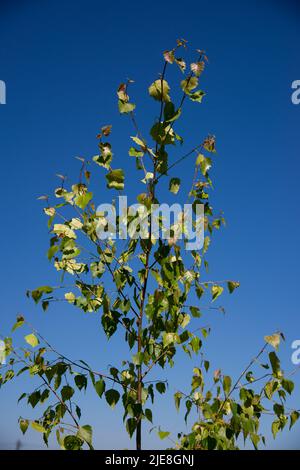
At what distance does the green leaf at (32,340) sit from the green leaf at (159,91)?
1.63 m

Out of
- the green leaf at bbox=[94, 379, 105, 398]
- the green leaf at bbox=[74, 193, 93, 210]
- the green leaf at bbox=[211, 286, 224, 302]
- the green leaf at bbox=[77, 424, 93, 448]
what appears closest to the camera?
the green leaf at bbox=[77, 424, 93, 448]

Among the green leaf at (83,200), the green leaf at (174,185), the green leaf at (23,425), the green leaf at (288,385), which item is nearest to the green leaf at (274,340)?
the green leaf at (288,385)

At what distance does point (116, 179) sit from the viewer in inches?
109

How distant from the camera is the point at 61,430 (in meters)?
2.58

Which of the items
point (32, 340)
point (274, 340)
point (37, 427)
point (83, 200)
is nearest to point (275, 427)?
→ point (274, 340)

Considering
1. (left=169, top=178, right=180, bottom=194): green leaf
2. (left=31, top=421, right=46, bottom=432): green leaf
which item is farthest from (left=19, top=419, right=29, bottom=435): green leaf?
(left=169, top=178, right=180, bottom=194): green leaf

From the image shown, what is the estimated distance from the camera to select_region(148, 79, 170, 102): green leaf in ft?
8.77

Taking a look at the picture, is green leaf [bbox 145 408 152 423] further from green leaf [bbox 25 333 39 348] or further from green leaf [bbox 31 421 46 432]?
green leaf [bbox 25 333 39 348]

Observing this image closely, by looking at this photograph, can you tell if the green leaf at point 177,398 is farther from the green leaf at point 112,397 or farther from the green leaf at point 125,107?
the green leaf at point 125,107

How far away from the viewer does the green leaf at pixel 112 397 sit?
2.62m

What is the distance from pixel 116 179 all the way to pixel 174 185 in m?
0.39

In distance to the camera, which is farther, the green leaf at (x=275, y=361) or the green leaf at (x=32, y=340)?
the green leaf at (x=32, y=340)

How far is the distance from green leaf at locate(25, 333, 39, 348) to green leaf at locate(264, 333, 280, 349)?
137 centimetres

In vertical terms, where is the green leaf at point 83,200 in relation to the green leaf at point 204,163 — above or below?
below
